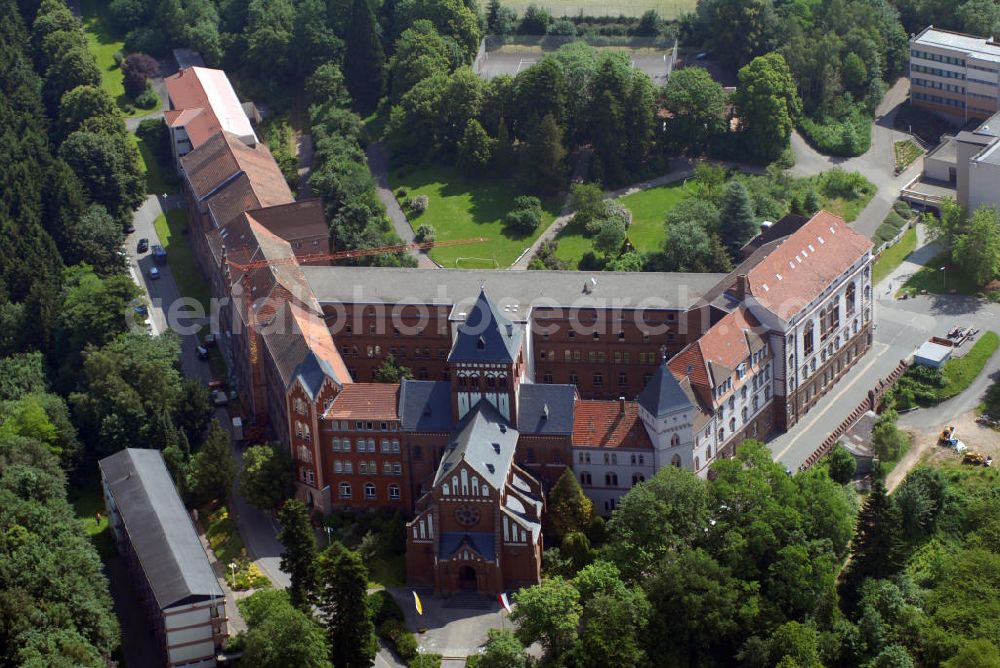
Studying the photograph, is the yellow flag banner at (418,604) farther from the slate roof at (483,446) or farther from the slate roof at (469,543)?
the slate roof at (483,446)

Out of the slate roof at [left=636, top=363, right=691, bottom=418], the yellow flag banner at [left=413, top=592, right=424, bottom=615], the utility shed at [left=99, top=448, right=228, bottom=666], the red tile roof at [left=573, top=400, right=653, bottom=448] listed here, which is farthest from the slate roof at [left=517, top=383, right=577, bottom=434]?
the utility shed at [left=99, top=448, right=228, bottom=666]

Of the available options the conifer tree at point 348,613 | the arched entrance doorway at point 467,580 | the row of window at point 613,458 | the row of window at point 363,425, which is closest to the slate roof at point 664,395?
the row of window at point 613,458

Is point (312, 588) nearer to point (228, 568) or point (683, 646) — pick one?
point (228, 568)

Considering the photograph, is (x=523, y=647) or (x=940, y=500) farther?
(x=940, y=500)

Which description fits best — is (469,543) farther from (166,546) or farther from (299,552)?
(166,546)

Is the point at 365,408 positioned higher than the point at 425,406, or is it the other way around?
the point at 425,406

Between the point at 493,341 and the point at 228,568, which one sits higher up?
the point at 493,341

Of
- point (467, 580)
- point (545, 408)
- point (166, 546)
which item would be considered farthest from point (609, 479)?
point (166, 546)

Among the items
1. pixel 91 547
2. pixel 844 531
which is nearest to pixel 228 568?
pixel 91 547
